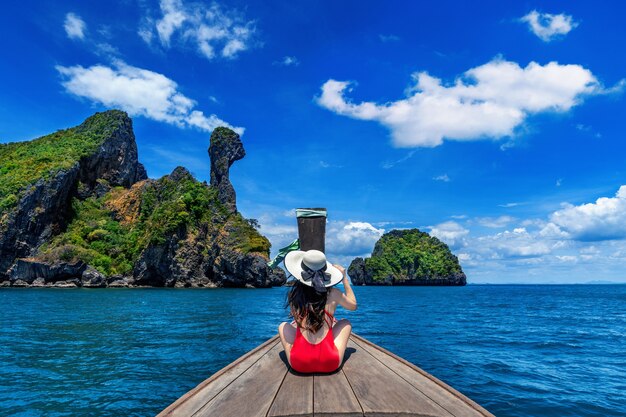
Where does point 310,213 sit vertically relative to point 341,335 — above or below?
above

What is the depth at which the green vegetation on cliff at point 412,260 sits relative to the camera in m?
148

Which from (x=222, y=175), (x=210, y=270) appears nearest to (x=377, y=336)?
(x=210, y=270)

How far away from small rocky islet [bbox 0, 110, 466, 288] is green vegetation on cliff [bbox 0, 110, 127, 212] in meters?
0.32

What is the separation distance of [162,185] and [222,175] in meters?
16.3

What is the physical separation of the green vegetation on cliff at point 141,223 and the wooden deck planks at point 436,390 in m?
79.1

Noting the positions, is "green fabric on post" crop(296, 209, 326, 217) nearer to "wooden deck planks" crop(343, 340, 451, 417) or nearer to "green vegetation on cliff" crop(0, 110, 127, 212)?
"wooden deck planks" crop(343, 340, 451, 417)

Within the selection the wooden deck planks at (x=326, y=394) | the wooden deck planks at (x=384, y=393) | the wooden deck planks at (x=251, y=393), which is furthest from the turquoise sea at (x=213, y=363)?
the wooden deck planks at (x=384, y=393)

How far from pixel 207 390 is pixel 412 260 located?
150234mm

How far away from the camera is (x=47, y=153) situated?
99125 millimetres

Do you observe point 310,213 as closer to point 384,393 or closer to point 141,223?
point 384,393

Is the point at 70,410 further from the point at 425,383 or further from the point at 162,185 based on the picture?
the point at 162,185

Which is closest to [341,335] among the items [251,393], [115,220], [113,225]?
[251,393]

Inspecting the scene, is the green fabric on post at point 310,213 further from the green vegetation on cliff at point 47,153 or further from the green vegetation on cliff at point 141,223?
the green vegetation on cliff at point 47,153

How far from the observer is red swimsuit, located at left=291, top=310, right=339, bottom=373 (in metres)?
4.43
